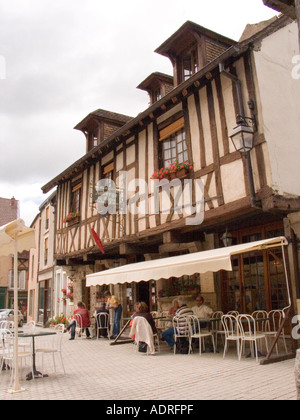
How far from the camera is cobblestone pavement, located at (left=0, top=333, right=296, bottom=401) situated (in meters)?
4.03

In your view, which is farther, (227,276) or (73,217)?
(73,217)

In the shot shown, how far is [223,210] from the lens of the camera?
21.8 ft

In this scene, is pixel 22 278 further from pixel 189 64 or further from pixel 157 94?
pixel 189 64

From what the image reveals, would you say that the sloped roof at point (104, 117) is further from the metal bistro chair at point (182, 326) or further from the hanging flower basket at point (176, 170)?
the metal bistro chair at point (182, 326)

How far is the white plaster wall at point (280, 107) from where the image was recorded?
6234mm

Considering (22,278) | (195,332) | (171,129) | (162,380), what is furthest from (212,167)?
(22,278)

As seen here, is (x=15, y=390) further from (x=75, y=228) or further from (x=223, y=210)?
(x=75, y=228)

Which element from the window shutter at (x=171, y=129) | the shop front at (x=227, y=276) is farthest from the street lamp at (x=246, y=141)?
the window shutter at (x=171, y=129)

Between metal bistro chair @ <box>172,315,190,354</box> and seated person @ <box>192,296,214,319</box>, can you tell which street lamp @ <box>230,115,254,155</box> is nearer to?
metal bistro chair @ <box>172,315,190,354</box>

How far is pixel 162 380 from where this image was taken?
4770mm

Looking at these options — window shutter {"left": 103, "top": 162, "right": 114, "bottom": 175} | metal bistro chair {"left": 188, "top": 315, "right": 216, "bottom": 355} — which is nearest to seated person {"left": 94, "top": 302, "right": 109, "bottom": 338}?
window shutter {"left": 103, "top": 162, "right": 114, "bottom": 175}

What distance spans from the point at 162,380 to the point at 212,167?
3821mm

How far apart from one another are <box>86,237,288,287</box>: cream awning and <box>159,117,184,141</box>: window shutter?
110 inches

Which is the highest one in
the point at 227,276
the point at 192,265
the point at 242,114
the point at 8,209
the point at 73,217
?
the point at 8,209
